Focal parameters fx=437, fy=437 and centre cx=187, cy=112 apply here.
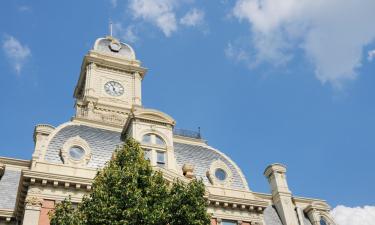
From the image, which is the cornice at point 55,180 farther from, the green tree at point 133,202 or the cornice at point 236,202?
the cornice at point 236,202

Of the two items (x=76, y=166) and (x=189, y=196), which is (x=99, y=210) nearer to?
(x=189, y=196)

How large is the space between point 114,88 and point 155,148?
63.7 feet

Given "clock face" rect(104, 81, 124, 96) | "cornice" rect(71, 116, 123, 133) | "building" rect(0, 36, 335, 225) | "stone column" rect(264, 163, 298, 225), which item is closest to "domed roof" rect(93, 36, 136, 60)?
"clock face" rect(104, 81, 124, 96)

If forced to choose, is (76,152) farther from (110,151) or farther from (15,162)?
(15,162)

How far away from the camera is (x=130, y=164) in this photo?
1941 centimetres

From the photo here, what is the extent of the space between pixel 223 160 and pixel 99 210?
15.9m

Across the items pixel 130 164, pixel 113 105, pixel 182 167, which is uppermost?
pixel 113 105

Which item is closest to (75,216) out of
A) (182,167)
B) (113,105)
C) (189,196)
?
(189,196)

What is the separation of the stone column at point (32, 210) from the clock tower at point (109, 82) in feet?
57.8

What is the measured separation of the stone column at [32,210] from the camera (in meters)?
23.5

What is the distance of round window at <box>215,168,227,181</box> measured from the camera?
30359 mm

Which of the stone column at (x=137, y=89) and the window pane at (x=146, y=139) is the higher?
the stone column at (x=137, y=89)

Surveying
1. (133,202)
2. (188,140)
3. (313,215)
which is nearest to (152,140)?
(188,140)

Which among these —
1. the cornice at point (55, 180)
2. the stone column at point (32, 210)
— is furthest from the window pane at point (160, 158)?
the stone column at point (32, 210)
